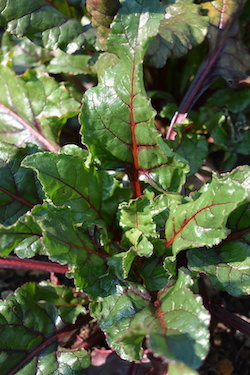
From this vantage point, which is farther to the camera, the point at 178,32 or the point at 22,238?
Result: the point at 178,32

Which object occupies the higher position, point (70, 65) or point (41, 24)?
point (41, 24)

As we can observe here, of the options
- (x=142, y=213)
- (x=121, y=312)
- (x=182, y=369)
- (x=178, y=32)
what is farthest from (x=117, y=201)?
(x=182, y=369)

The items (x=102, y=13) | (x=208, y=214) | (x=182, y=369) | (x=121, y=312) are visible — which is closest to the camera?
(x=182, y=369)

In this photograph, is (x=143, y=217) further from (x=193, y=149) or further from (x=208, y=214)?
(x=193, y=149)

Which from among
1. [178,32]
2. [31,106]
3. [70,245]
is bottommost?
[70,245]

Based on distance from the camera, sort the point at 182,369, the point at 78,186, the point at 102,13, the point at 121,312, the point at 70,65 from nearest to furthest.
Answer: the point at 182,369 < the point at 121,312 < the point at 78,186 < the point at 102,13 < the point at 70,65

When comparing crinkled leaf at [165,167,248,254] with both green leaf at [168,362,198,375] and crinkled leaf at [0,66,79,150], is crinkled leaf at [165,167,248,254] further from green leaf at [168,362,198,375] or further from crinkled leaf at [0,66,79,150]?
crinkled leaf at [0,66,79,150]

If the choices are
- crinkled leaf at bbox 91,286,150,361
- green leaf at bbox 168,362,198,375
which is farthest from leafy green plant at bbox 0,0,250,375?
green leaf at bbox 168,362,198,375
